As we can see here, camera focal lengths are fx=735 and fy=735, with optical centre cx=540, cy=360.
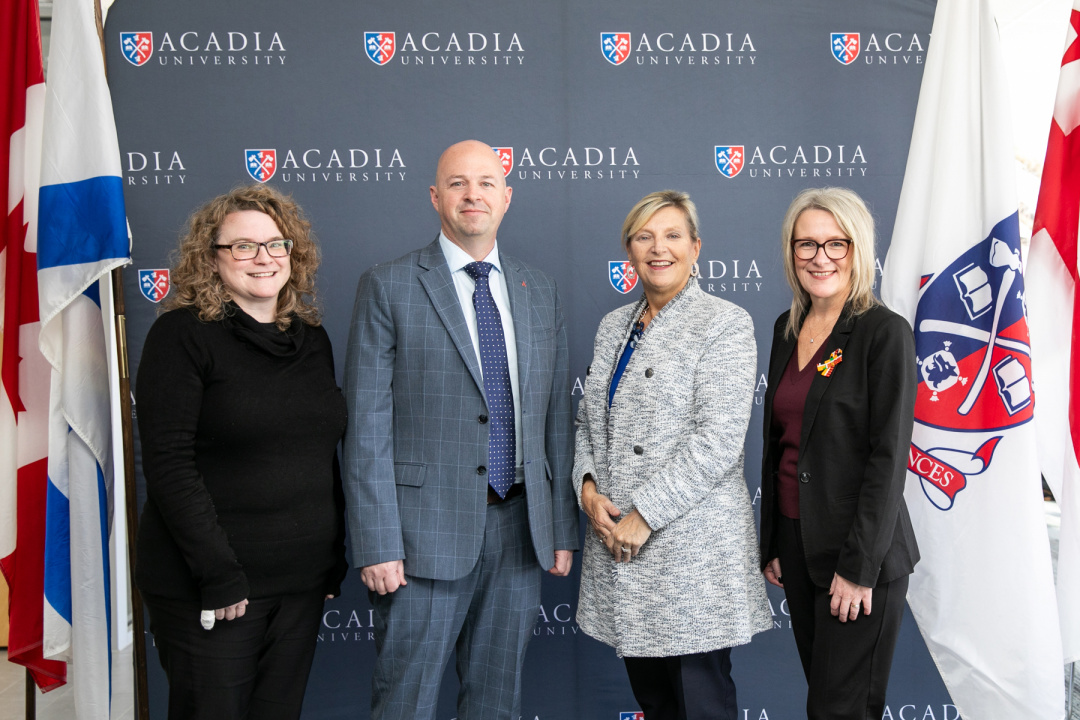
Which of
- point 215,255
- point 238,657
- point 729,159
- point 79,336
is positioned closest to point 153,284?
point 79,336

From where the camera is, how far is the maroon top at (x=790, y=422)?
5.65 ft

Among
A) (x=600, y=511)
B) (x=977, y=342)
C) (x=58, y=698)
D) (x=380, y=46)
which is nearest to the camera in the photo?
(x=600, y=511)

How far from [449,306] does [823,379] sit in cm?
90

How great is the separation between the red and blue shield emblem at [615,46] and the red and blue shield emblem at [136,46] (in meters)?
1.54

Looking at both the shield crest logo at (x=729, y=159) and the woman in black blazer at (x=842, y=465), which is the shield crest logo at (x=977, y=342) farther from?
the shield crest logo at (x=729, y=159)

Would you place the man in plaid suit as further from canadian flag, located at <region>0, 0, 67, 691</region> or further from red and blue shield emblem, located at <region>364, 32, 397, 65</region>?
canadian flag, located at <region>0, 0, 67, 691</region>

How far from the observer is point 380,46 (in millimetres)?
2537

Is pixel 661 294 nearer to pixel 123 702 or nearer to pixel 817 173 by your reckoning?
pixel 817 173

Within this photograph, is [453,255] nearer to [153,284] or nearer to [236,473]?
[236,473]

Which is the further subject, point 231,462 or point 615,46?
point 615,46

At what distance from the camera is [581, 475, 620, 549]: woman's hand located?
176cm

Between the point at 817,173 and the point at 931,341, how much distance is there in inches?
30.9

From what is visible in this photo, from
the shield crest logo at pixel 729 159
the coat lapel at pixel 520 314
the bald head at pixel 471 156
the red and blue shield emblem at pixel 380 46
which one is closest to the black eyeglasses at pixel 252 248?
the bald head at pixel 471 156

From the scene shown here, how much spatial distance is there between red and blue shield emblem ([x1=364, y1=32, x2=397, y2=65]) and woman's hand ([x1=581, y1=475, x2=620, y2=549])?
1.66 meters
